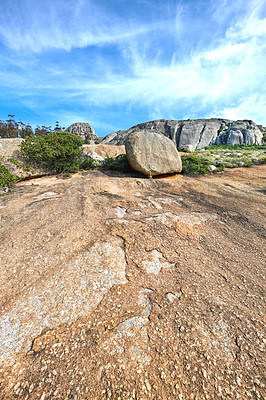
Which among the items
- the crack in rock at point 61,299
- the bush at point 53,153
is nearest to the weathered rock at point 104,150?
the bush at point 53,153

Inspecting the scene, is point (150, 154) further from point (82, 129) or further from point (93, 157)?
point (82, 129)

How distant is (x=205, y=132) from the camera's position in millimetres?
34156

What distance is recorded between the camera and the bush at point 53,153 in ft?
30.8

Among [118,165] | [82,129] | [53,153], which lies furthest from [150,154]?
[82,129]

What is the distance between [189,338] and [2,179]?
8.60m

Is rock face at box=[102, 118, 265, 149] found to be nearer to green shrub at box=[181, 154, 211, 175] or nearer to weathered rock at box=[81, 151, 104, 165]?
weathered rock at box=[81, 151, 104, 165]

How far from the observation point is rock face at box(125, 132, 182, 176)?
955 cm

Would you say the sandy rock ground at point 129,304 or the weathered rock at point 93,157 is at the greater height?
the weathered rock at point 93,157

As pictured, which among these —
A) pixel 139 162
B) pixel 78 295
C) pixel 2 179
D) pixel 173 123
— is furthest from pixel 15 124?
pixel 78 295

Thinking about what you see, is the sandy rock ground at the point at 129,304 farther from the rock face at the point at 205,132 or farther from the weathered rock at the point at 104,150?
the rock face at the point at 205,132

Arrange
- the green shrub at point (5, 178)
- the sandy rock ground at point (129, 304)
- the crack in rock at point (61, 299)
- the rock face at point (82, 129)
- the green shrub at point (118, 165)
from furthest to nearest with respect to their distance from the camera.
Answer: the rock face at point (82, 129) < the green shrub at point (118, 165) < the green shrub at point (5, 178) < the crack in rock at point (61, 299) < the sandy rock ground at point (129, 304)

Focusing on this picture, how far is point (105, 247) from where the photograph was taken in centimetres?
343

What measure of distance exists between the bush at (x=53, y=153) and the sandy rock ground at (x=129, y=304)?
17.6 feet

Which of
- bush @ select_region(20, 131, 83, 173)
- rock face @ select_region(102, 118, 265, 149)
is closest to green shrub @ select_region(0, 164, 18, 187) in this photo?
bush @ select_region(20, 131, 83, 173)
